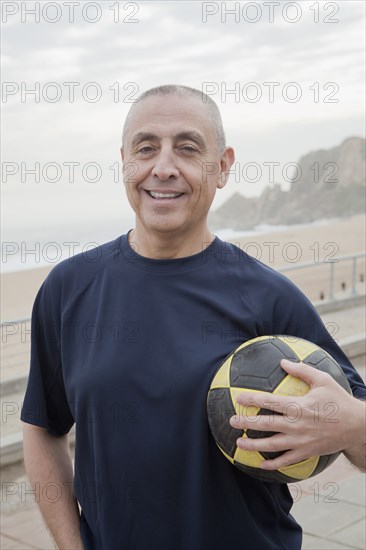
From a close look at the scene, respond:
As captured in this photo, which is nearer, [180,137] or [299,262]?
[180,137]

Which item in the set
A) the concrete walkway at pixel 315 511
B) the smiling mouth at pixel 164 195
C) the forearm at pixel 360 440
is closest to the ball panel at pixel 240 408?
the forearm at pixel 360 440

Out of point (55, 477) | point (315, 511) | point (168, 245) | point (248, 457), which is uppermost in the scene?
point (168, 245)

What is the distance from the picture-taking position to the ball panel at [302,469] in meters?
2.22

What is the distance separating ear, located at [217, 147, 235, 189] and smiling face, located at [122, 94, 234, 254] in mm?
94

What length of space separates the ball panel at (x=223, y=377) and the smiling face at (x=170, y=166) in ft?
1.39

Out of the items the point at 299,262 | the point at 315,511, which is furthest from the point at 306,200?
the point at 315,511

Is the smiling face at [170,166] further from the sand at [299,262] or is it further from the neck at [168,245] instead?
the sand at [299,262]

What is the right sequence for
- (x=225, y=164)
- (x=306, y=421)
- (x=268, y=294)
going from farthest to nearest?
(x=225, y=164), (x=268, y=294), (x=306, y=421)

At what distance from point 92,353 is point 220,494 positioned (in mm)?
528

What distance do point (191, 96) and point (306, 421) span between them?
104 cm

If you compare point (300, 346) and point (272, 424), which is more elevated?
point (300, 346)

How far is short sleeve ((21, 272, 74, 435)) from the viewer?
2.56 meters

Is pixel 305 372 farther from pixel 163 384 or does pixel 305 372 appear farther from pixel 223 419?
pixel 163 384

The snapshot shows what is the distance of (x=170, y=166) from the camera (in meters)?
2.41
